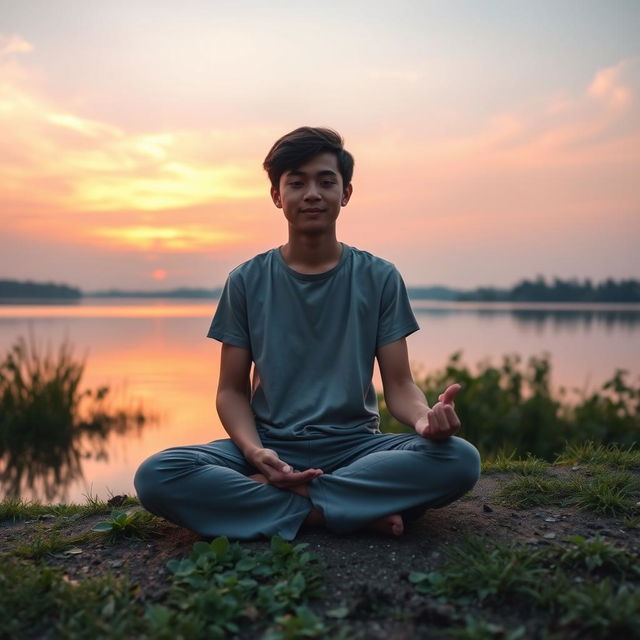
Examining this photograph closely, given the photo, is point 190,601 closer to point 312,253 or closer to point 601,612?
point 601,612

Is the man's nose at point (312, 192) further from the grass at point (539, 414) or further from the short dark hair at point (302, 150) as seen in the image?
the grass at point (539, 414)

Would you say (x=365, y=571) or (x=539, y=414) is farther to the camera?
(x=539, y=414)

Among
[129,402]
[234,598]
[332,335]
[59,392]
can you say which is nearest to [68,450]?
[59,392]

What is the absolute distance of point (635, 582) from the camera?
7.64 ft

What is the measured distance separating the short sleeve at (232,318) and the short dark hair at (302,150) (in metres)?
0.57

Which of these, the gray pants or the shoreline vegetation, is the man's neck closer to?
the gray pants

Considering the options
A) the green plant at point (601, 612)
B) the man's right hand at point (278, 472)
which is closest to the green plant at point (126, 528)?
the man's right hand at point (278, 472)

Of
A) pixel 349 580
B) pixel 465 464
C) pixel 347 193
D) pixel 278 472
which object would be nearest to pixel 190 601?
pixel 349 580

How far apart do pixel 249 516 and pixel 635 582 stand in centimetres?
149

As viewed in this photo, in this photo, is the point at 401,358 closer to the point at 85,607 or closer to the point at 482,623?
the point at 482,623

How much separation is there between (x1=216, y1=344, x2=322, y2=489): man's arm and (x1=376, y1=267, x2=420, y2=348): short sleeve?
69 centimetres

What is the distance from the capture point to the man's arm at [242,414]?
289 cm

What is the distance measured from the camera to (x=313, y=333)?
330 centimetres

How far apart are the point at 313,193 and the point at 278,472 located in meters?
1.29
